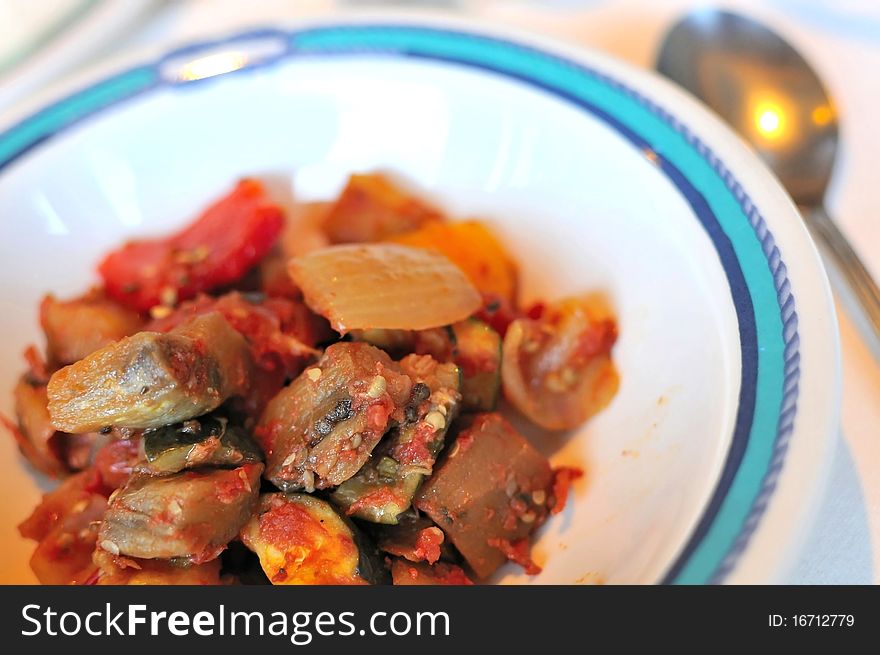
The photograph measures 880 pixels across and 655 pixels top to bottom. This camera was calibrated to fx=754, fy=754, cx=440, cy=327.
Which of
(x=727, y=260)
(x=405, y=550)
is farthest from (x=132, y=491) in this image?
(x=727, y=260)

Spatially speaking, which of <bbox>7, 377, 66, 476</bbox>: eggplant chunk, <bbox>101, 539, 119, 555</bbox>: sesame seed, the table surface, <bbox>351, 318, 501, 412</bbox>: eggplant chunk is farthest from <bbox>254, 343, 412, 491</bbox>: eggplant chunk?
the table surface

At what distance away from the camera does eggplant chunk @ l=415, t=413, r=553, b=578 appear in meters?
1.20

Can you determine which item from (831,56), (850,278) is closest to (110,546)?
(850,278)

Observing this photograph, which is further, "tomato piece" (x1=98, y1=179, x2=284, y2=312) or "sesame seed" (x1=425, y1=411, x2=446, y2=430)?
"tomato piece" (x1=98, y1=179, x2=284, y2=312)

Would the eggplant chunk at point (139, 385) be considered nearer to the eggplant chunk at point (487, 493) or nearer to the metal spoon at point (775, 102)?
the eggplant chunk at point (487, 493)

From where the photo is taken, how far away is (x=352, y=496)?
119 cm

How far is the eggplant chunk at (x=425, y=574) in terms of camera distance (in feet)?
3.84

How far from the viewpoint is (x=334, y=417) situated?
118 cm

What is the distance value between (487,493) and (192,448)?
47 centimetres

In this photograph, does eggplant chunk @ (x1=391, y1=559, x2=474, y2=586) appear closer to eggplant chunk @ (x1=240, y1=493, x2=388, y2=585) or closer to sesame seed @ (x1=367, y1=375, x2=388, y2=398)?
eggplant chunk @ (x1=240, y1=493, x2=388, y2=585)

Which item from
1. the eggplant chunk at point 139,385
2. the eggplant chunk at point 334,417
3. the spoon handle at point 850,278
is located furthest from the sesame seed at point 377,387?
the spoon handle at point 850,278

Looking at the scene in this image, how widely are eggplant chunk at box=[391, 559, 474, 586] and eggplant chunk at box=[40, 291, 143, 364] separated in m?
0.75

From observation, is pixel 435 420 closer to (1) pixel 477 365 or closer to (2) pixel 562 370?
(1) pixel 477 365

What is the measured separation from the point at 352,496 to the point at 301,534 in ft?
0.33
